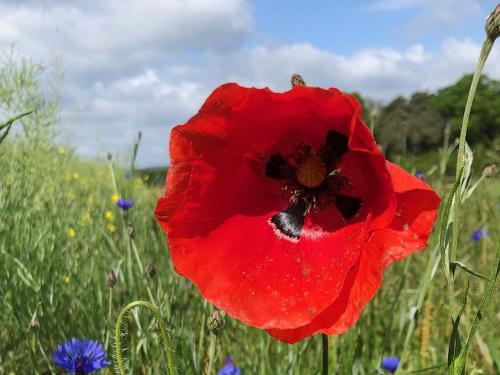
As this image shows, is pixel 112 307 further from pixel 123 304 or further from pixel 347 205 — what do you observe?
pixel 347 205

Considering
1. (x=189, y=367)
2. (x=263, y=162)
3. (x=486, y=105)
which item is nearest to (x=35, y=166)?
(x=189, y=367)

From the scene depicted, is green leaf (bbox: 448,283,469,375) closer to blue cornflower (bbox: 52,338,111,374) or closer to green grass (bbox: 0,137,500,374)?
green grass (bbox: 0,137,500,374)

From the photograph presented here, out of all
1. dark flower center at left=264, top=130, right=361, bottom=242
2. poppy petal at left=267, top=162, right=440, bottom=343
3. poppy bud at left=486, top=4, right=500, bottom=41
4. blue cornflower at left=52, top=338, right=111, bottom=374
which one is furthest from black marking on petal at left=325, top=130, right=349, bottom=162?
blue cornflower at left=52, top=338, right=111, bottom=374

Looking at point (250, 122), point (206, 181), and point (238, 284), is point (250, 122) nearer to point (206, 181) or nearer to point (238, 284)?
point (206, 181)

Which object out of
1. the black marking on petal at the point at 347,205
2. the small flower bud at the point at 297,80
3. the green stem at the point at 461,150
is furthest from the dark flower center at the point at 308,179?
the green stem at the point at 461,150

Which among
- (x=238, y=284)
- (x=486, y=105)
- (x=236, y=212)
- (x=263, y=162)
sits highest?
(x=486, y=105)

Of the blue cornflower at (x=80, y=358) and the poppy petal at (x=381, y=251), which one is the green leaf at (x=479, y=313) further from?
the blue cornflower at (x=80, y=358)

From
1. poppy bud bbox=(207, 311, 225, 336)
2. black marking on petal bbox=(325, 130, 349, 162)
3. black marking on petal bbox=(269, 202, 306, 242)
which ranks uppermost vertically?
black marking on petal bbox=(325, 130, 349, 162)
